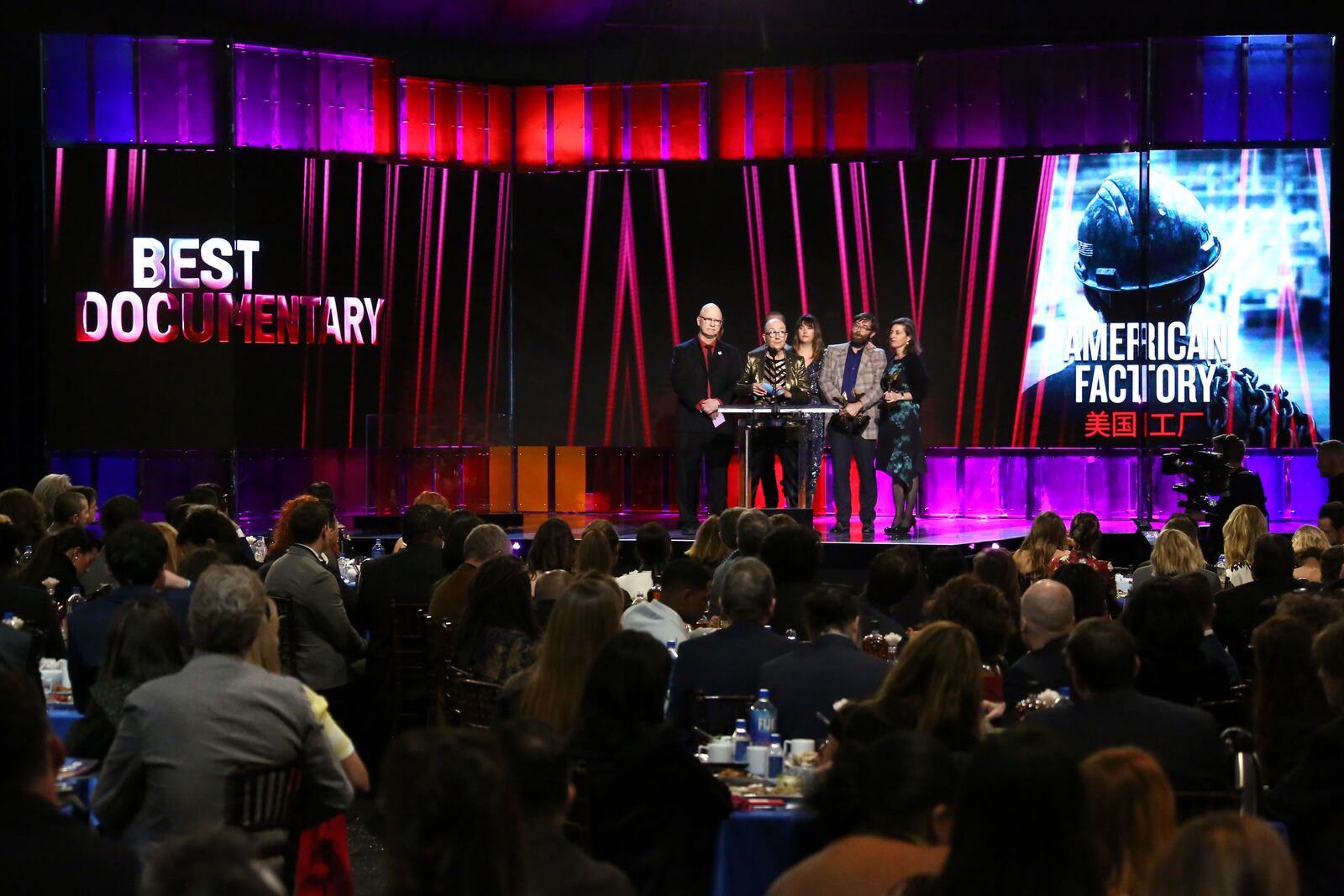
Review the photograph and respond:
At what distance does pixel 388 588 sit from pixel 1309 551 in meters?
4.21

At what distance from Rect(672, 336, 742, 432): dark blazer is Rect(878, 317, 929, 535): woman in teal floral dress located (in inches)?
47.9

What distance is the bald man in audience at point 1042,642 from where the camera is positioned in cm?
504

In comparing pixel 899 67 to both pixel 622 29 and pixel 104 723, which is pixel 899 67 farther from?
pixel 104 723

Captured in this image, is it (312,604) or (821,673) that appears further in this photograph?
(312,604)

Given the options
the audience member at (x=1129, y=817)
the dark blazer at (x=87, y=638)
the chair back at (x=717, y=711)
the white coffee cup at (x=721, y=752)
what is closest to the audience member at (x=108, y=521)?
the dark blazer at (x=87, y=638)

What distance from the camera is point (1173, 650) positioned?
202 inches

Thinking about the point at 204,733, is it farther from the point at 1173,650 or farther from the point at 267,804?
the point at 1173,650

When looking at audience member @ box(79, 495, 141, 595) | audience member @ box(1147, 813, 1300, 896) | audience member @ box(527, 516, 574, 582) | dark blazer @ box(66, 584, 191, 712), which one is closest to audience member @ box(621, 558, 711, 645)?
audience member @ box(527, 516, 574, 582)

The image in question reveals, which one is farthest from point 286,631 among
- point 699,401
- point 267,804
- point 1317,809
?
point 699,401

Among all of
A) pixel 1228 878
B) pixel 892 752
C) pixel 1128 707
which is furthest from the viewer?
pixel 1128 707

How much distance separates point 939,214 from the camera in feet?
46.5

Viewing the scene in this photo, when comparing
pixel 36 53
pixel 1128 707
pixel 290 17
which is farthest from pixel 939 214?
pixel 1128 707

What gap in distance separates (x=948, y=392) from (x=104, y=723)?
1062cm

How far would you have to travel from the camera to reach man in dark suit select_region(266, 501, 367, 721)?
6.95 m
